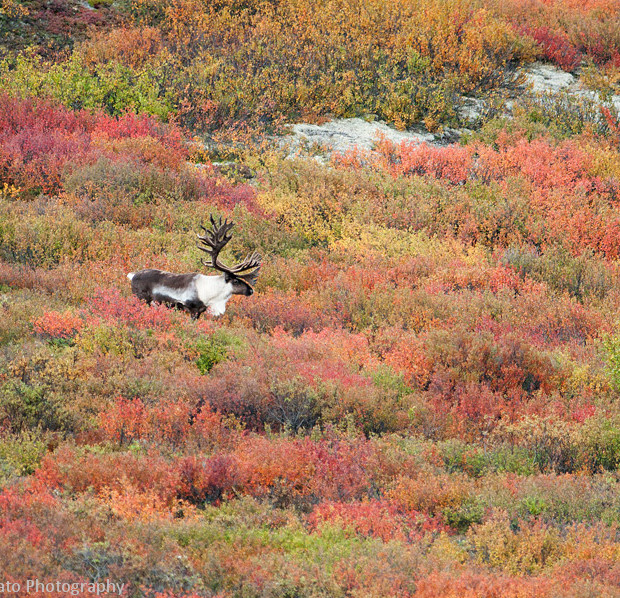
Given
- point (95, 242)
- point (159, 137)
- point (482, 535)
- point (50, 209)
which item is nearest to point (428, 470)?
point (482, 535)

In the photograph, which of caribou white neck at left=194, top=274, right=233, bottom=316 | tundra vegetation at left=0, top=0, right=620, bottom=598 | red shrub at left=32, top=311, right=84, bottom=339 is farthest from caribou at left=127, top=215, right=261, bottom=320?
red shrub at left=32, top=311, right=84, bottom=339

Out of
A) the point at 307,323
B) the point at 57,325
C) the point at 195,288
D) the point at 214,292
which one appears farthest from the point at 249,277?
the point at 57,325

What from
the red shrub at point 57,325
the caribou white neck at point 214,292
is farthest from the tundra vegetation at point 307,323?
the caribou white neck at point 214,292

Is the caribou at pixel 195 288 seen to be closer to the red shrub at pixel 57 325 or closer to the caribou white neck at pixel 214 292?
the caribou white neck at pixel 214 292

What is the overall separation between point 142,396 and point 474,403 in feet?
11.6

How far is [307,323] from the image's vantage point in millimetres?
9641

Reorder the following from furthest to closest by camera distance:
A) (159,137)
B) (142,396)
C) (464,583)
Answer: (159,137) → (142,396) → (464,583)

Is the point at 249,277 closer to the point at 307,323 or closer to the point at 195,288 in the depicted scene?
the point at 195,288

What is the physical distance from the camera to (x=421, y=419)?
7.08 m

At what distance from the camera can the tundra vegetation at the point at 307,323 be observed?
4750mm

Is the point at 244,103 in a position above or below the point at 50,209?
above

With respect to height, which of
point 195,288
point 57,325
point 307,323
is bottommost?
point 307,323

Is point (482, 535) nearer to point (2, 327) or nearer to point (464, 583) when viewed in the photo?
point (464, 583)

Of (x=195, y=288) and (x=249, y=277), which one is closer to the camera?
(x=195, y=288)
